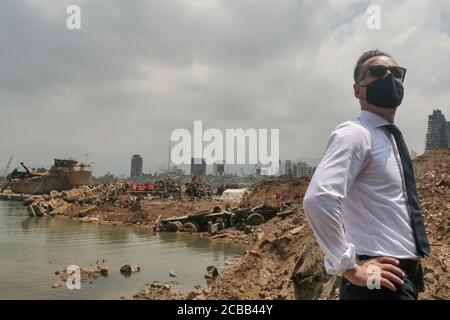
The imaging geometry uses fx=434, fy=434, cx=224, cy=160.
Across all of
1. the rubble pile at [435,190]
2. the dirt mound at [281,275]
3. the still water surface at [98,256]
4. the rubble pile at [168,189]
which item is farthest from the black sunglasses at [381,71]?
the rubble pile at [168,189]

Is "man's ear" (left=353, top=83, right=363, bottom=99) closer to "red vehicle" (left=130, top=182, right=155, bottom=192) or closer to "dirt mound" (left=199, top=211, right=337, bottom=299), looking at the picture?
"dirt mound" (left=199, top=211, right=337, bottom=299)

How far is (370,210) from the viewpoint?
2.25 m

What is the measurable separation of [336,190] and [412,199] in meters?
0.50

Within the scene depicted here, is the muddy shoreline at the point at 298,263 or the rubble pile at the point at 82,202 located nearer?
the muddy shoreline at the point at 298,263

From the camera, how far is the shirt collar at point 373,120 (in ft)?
7.94

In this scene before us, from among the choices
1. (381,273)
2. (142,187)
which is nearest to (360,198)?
(381,273)

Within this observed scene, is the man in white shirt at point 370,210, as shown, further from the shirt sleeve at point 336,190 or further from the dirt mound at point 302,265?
the dirt mound at point 302,265

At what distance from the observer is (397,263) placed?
7.11 feet

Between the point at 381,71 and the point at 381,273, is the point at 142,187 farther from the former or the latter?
the point at 381,273

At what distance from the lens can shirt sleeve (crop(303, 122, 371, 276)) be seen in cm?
209

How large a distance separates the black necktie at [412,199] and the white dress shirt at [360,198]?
0.03 m

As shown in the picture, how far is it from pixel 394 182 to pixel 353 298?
0.64 meters
